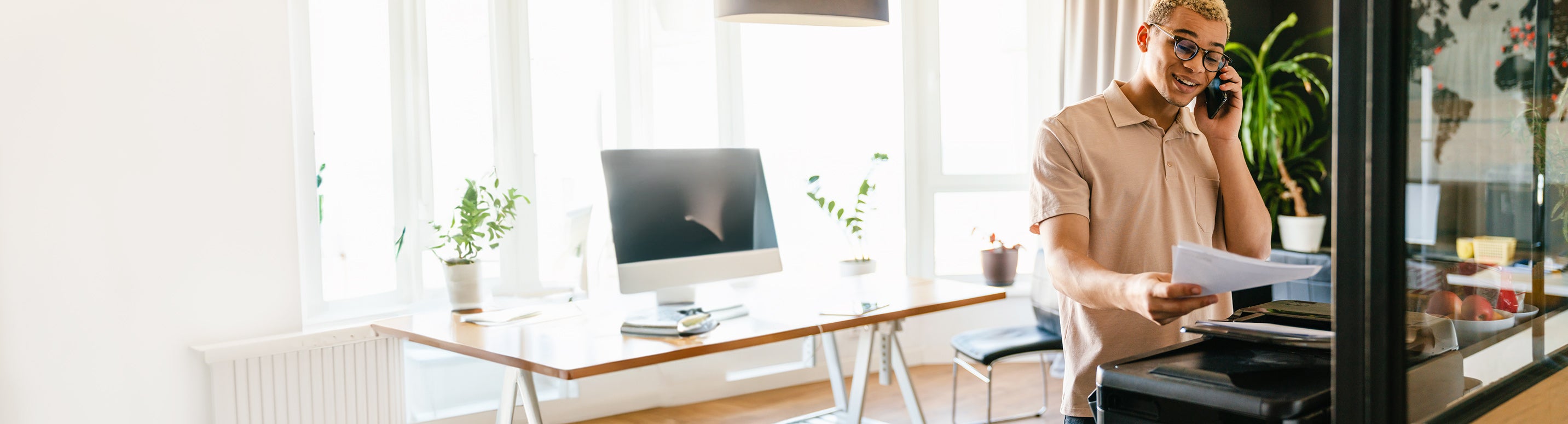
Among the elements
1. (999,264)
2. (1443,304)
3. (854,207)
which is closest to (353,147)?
(854,207)

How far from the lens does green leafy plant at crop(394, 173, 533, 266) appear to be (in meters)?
3.15

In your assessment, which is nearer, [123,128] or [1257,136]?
[123,128]

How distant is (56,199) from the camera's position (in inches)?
102

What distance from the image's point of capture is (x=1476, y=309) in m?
0.89

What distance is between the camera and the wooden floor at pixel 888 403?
3883 mm

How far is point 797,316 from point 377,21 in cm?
189

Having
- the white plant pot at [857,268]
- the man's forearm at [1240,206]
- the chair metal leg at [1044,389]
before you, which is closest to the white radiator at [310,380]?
the white plant pot at [857,268]

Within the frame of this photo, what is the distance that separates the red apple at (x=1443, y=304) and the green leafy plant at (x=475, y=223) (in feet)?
8.64

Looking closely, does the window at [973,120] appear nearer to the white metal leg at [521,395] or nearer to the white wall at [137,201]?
the white metal leg at [521,395]

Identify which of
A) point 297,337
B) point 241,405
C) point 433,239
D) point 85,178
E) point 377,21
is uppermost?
point 377,21

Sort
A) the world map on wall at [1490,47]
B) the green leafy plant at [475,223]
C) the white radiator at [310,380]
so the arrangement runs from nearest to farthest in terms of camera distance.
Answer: the world map on wall at [1490,47] < the white radiator at [310,380] < the green leafy plant at [475,223]

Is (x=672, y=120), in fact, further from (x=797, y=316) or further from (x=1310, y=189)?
(x=1310, y=189)

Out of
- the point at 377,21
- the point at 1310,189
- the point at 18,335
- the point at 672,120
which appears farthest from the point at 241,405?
the point at 1310,189

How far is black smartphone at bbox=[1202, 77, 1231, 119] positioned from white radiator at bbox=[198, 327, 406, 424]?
2376mm
